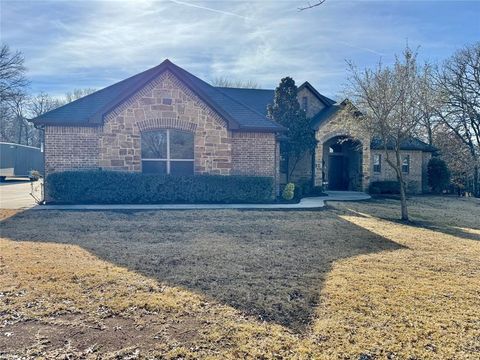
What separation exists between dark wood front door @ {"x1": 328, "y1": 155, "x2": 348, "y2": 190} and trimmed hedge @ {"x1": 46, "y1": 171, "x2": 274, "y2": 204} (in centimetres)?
1155

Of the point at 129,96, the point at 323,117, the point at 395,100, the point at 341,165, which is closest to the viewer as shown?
the point at 395,100

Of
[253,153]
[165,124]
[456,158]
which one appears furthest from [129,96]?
[456,158]

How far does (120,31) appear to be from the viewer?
11336 mm

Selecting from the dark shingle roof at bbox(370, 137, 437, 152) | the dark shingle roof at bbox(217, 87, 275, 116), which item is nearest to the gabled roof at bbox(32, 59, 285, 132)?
the dark shingle roof at bbox(217, 87, 275, 116)

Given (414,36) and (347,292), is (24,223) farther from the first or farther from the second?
(414,36)

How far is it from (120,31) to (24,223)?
21.4 feet

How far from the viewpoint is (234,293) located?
4797 mm

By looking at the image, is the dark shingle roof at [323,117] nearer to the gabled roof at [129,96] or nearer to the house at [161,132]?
the house at [161,132]

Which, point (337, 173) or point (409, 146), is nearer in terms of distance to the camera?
point (337, 173)

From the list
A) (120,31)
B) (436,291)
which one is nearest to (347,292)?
(436,291)

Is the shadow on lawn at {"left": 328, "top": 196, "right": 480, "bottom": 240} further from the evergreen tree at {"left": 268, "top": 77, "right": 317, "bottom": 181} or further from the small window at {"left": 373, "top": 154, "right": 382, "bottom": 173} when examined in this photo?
the small window at {"left": 373, "top": 154, "right": 382, "bottom": 173}

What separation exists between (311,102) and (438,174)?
1081 cm

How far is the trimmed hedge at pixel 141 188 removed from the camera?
42.8 ft

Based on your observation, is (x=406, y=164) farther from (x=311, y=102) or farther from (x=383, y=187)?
(x=311, y=102)
